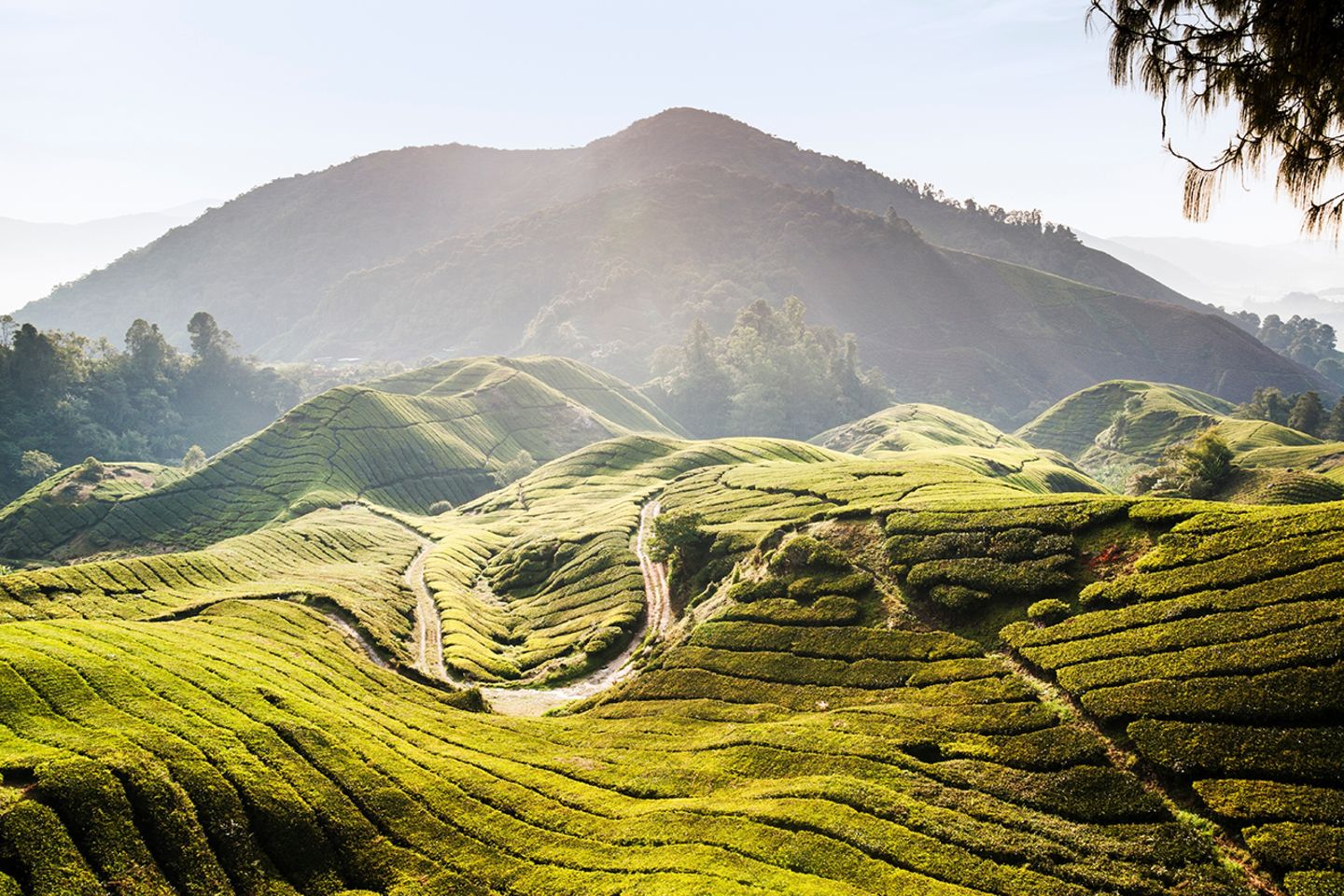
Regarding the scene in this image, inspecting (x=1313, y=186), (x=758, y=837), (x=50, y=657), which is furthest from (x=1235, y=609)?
(x=50, y=657)

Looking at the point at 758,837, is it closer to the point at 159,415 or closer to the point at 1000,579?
the point at 1000,579

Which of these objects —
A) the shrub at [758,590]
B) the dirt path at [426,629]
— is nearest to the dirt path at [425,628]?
the dirt path at [426,629]

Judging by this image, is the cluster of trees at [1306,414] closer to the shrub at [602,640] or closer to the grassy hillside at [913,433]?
the grassy hillside at [913,433]

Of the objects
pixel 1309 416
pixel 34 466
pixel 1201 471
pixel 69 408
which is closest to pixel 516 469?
pixel 34 466

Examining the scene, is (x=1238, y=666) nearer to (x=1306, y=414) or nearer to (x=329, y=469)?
(x=329, y=469)

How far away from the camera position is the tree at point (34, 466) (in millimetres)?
137125

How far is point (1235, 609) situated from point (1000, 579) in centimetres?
1059

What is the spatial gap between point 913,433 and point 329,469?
119 metres

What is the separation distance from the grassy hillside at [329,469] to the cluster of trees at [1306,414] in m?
153

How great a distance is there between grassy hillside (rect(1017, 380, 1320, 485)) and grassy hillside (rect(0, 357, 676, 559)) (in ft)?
396

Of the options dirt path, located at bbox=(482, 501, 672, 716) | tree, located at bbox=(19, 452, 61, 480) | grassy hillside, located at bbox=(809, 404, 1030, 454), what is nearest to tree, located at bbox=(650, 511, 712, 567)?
dirt path, located at bbox=(482, 501, 672, 716)

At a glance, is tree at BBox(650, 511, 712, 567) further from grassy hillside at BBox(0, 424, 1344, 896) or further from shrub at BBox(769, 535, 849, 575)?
shrub at BBox(769, 535, 849, 575)

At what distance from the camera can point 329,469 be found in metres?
123

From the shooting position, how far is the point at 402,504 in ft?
418
